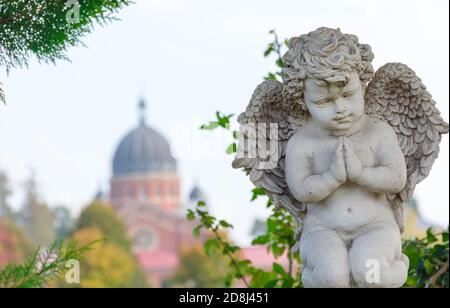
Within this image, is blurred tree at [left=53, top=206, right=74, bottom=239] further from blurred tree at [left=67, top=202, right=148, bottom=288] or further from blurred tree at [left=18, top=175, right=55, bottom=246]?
blurred tree at [left=67, top=202, right=148, bottom=288]

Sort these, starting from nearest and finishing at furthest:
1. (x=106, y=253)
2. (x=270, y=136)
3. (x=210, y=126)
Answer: (x=270, y=136) < (x=210, y=126) < (x=106, y=253)

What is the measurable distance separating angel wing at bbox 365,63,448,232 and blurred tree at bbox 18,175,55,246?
68516mm

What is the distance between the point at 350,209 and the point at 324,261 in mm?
292

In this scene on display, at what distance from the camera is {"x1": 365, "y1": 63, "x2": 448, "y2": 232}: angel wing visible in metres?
5.85

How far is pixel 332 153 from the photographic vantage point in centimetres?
563

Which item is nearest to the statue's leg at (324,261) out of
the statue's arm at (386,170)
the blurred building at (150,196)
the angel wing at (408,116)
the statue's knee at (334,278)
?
the statue's knee at (334,278)

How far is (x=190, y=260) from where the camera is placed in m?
62.2

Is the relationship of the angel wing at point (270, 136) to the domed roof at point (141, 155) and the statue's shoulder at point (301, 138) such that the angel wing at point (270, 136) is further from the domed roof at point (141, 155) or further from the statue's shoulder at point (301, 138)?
the domed roof at point (141, 155)

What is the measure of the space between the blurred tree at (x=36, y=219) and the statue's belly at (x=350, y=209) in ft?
225

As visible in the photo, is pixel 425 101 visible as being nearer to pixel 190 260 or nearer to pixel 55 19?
pixel 55 19

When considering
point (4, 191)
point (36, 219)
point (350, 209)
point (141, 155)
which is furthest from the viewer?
point (141, 155)

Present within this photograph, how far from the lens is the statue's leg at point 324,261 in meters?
5.46

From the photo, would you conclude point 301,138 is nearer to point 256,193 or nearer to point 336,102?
point 336,102

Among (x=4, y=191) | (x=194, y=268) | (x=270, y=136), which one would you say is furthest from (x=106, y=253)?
(x=270, y=136)
